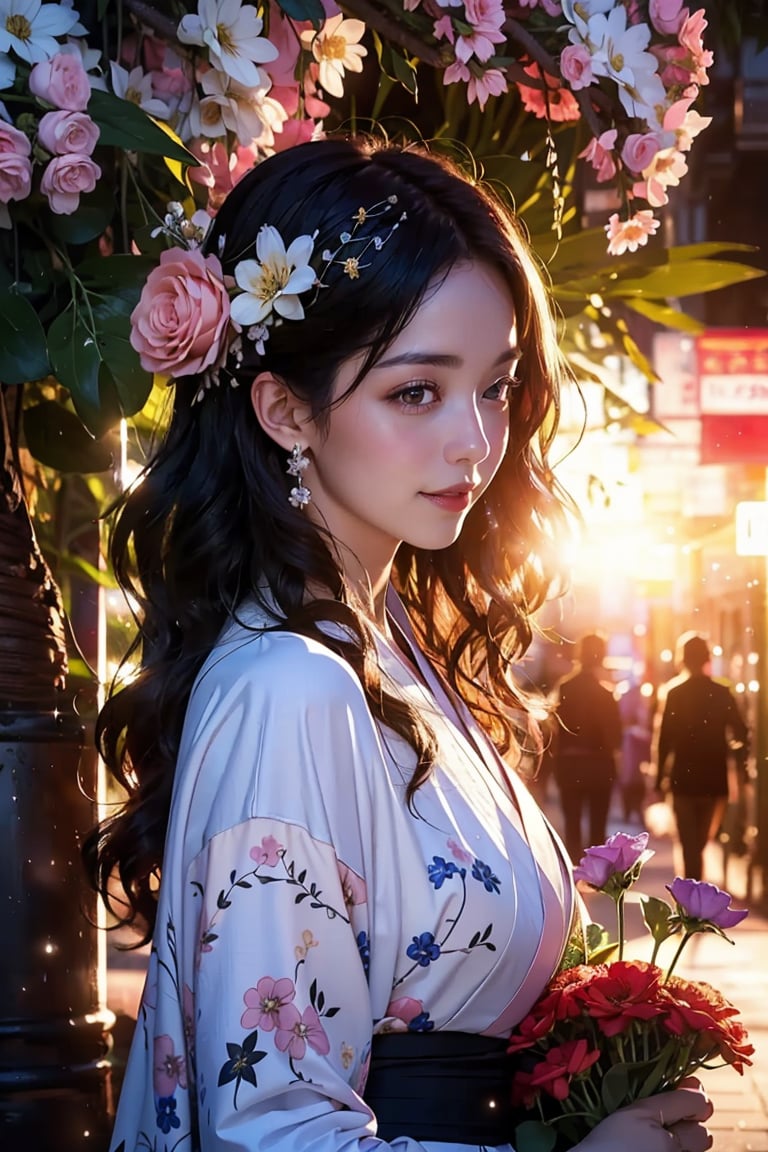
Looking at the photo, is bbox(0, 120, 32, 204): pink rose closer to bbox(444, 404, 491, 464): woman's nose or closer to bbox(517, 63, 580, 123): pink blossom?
bbox(444, 404, 491, 464): woman's nose

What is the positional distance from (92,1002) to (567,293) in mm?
1023

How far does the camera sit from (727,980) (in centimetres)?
441

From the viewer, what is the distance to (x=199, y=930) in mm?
1093

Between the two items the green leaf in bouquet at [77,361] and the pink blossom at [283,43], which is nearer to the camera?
the green leaf in bouquet at [77,361]

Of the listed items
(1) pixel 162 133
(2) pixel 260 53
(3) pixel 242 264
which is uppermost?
(2) pixel 260 53

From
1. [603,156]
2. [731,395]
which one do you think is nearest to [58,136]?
[603,156]

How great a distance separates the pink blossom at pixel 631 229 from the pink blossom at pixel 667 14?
0.60 feet

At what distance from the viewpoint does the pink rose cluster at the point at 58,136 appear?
4.03 ft

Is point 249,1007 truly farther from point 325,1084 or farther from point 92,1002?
point 92,1002

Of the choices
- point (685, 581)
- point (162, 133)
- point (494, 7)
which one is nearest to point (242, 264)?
point (162, 133)

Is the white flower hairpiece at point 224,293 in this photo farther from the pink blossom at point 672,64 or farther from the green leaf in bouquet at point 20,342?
the pink blossom at point 672,64

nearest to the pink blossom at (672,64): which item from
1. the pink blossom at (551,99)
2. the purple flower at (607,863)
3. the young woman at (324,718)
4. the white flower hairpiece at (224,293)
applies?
the pink blossom at (551,99)

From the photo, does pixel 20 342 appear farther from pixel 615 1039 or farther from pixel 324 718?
pixel 615 1039

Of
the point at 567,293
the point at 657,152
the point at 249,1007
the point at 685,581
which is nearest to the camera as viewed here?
the point at 249,1007
